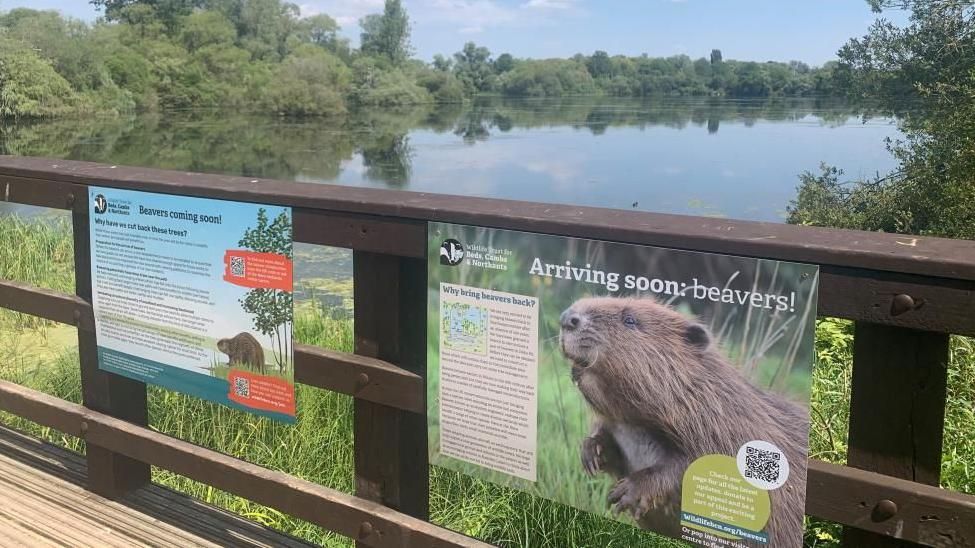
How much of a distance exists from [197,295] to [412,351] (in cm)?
70

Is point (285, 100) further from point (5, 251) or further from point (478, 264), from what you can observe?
point (478, 264)

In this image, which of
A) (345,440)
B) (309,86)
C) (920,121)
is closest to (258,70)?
(309,86)

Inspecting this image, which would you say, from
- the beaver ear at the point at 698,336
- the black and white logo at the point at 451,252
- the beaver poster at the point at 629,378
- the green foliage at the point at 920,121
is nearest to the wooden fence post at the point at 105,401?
the beaver poster at the point at 629,378

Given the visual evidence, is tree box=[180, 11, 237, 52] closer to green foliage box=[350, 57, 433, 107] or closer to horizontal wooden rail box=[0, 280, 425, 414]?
green foliage box=[350, 57, 433, 107]

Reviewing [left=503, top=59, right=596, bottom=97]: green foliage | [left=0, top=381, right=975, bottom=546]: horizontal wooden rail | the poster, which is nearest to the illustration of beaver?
the poster

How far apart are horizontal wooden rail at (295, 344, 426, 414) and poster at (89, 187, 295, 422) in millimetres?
67

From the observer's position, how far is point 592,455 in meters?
1.84

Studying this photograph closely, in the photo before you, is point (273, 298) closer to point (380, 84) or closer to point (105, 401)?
point (105, 401)

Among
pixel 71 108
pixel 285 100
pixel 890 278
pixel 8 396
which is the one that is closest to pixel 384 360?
pixel 890 278

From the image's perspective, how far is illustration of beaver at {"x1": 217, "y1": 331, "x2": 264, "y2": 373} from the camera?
2369 millimetres

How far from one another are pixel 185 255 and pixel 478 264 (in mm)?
948

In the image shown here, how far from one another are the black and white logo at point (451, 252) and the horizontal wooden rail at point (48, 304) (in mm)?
1351

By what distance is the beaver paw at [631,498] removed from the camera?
5.86 ft

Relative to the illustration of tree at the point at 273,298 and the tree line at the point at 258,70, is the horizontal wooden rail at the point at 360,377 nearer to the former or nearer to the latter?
the illustration of tree at the point at 273,298
